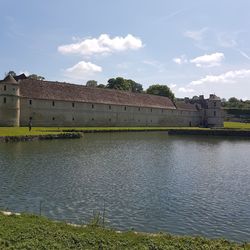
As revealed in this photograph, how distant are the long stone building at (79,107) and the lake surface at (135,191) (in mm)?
27547

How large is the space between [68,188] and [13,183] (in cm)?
249

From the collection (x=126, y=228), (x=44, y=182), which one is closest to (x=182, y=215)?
(x=126, y=228)

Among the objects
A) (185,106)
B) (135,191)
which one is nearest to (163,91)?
(185,106)

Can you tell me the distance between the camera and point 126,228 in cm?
1117

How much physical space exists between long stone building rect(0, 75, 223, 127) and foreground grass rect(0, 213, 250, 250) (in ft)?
145

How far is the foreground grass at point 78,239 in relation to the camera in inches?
317

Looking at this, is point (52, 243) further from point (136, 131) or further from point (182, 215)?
A: point (136, 131)

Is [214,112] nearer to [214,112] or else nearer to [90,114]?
[214,112]

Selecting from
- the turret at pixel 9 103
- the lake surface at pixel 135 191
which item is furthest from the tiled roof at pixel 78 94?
the lake surface at pixel 135 191

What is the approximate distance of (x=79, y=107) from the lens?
62.4 m

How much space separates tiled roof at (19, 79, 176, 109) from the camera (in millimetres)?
56819

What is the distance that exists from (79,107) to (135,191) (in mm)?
47460

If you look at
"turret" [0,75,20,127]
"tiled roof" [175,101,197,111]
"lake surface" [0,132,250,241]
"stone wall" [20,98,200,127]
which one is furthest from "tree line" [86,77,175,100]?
"lake surface" [0,132,250,241]

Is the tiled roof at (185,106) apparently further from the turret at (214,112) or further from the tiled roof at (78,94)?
the tiled roof at (78,94)
